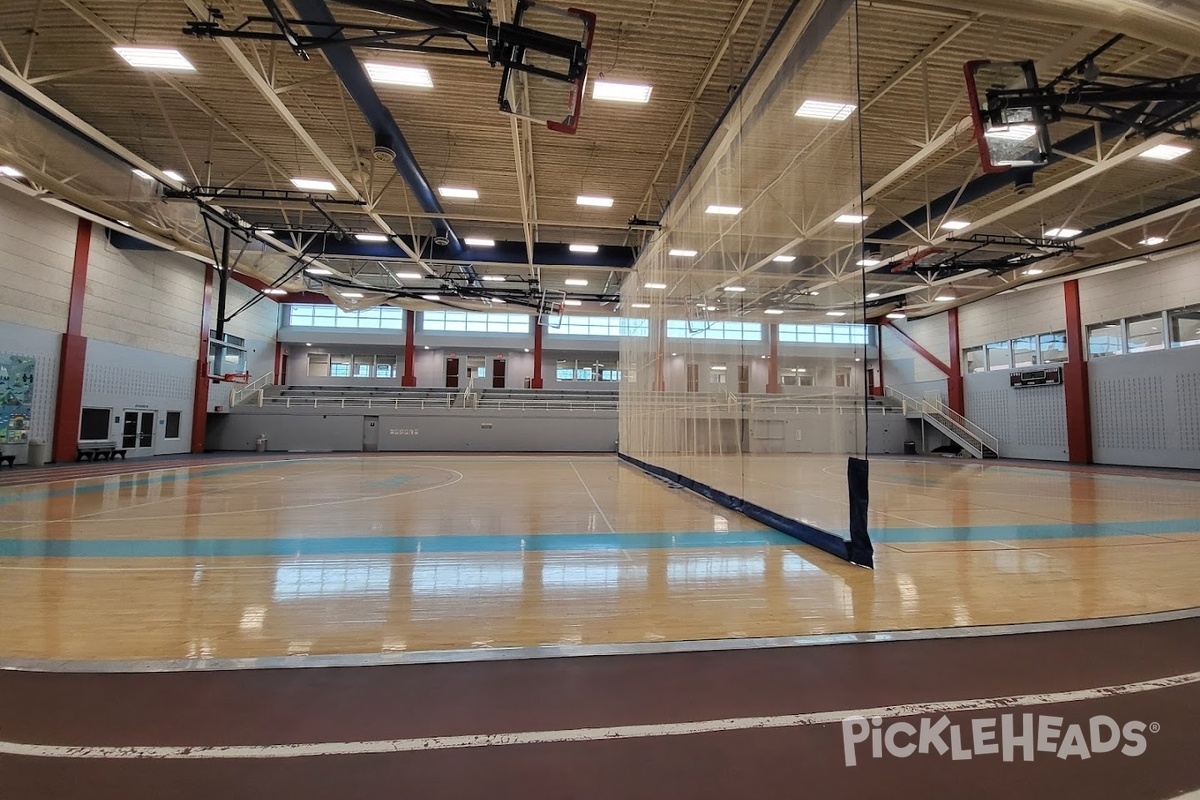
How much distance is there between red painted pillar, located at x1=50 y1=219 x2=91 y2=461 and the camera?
1416cm

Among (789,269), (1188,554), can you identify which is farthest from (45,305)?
(1188,554)

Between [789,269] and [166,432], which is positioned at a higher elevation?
[789,269]

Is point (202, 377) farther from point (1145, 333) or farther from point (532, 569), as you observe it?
point (1145, 333)

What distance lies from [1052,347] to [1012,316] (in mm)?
1967

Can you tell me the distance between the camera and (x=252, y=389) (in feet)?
80.1

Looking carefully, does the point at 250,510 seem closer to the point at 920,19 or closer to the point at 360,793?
the point at 360,793

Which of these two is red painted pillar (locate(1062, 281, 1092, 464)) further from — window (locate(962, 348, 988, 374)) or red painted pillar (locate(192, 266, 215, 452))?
red painted pillar (locate(192, 266, 215, 452))

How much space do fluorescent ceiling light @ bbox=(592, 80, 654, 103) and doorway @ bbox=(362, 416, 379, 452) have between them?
18.6 meters

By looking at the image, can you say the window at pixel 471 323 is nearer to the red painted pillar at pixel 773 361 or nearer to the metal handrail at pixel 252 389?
the metal handrail at pixel 252 389

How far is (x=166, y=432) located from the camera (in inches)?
717

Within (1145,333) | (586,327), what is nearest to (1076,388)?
(1145,333)

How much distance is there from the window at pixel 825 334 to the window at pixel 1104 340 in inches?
714

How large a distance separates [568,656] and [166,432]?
21909 millimetres

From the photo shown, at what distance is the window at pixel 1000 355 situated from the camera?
20.6 metres
